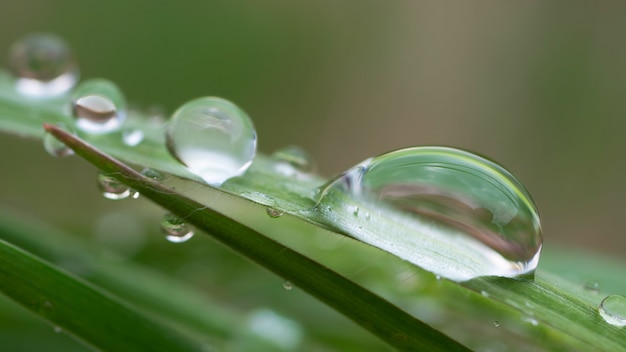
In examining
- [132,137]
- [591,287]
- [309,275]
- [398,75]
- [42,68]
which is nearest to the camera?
[309,275]

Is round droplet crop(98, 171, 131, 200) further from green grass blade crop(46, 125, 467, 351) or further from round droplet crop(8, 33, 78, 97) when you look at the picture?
round droplet crop(8, 33, 78, 97)

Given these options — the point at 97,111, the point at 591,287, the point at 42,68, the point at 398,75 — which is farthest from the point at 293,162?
the point at 398,75

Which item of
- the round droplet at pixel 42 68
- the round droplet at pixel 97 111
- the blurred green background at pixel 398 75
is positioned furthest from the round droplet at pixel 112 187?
the blurred green background at pixel 398 75

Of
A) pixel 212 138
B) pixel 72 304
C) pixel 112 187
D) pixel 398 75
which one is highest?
pixel 398 75

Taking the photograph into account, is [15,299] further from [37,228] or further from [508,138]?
[508,138]

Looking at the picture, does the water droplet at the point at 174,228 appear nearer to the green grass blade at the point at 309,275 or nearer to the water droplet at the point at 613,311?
the green grass blade at the point at 309,275

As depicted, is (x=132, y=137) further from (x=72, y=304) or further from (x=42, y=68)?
(x=42, y=68)
